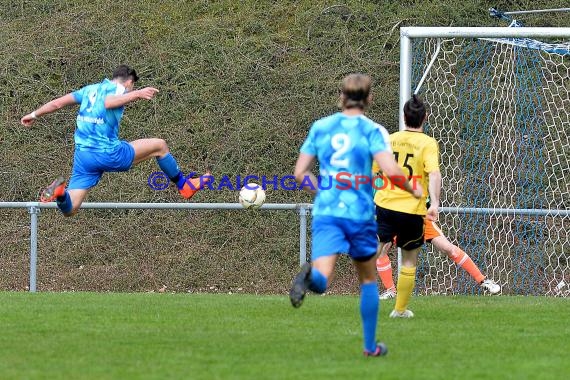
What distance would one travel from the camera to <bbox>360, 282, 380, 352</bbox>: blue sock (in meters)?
6.82

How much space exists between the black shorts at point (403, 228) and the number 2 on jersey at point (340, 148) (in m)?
2.63

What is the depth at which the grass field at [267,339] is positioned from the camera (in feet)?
20.9

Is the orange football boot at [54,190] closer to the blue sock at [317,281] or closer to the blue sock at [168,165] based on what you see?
the blue sock at [168,165]

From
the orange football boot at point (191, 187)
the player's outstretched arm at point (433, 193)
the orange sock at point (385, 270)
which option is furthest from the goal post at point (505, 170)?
the player's outstretched arm at point (433, 193)

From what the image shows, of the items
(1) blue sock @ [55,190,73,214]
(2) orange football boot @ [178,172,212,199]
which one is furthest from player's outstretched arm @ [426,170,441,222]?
(1) blue sock @ [55,190,73,214]

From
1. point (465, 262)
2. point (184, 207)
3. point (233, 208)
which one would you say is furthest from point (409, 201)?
point (184, 207)

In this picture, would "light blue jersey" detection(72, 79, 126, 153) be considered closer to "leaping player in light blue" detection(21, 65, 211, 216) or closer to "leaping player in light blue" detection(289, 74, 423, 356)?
"leaping player in light blue" detection(21, 65, 211, 216)

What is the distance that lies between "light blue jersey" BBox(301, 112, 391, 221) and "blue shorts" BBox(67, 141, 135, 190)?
14.9 feet

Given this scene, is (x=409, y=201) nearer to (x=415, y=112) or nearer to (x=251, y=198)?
(x=415, y=112)

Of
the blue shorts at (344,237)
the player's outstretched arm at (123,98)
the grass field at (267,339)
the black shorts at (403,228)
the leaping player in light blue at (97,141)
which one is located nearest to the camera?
the grass field at (267,339)

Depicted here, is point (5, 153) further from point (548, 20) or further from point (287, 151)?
point (548, 20)

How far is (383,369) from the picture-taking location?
6391 mm

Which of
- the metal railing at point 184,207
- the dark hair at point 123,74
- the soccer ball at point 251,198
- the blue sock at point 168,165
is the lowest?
the metal railing at point 184,207

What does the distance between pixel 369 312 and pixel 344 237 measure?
0.51 meters
